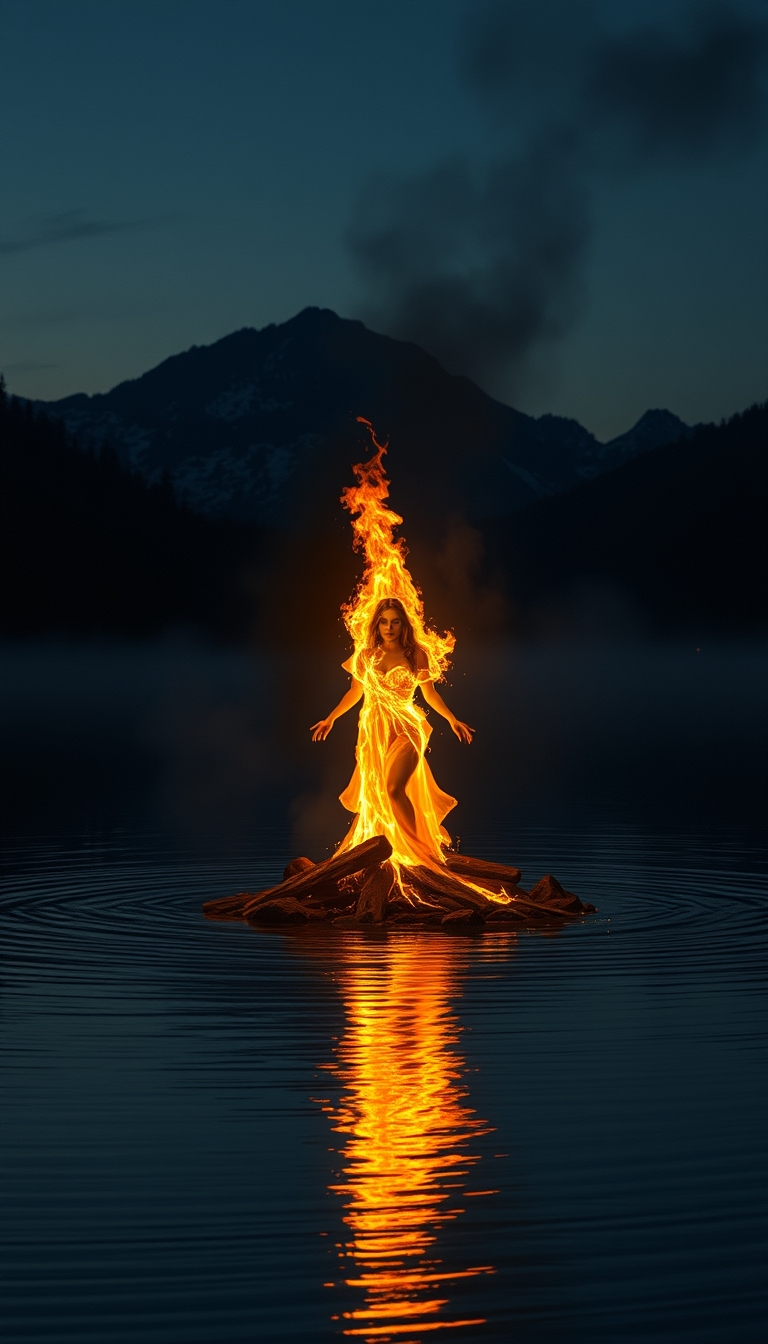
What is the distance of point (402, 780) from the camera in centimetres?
2066

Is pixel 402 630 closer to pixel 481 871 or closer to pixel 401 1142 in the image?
pixel 481 871

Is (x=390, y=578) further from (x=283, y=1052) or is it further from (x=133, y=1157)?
(x=133, y=1157)

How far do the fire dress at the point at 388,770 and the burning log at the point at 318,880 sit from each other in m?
0.40

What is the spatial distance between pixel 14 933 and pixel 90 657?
177 m

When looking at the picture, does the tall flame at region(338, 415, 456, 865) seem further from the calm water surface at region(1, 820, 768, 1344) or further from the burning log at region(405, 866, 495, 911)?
the calm water surface at region(1, 820, 768, 1344)

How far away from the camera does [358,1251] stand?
8805mm

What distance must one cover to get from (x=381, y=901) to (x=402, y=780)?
4.76 feet

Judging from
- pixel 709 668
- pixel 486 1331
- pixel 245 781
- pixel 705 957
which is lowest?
pixel 486 1331

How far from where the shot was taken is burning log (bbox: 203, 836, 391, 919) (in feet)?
65.7

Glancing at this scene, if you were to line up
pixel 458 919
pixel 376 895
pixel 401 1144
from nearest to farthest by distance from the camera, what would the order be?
pixel 401 1144, pixel 458 919, pixel 376 895

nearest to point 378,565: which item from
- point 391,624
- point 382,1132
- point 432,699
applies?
point 391,624

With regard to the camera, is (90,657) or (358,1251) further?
(90,657)

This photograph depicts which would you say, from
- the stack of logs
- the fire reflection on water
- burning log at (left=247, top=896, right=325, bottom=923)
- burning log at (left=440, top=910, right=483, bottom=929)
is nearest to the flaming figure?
the stack of logs

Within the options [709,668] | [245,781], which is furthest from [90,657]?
[245,781]
